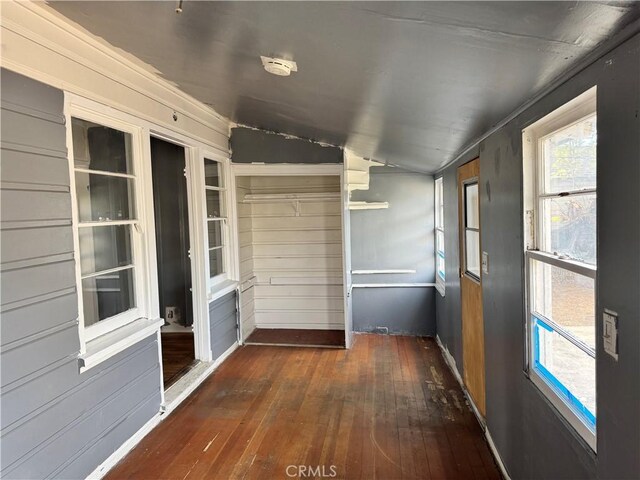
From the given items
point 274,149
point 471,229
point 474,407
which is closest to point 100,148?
point 274,149

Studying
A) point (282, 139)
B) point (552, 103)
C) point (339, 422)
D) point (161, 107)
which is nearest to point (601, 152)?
point (552, 103)

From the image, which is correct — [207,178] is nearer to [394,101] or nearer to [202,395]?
[202,395]

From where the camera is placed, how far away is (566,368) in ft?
5.66

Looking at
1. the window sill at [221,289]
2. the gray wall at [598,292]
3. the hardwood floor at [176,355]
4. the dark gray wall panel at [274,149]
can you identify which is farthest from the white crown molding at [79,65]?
the gray wall at [598,292]

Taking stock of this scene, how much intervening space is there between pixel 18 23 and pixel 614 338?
2.62 metres

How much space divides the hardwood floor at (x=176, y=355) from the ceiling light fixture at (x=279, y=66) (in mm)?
2722

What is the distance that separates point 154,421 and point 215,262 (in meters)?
1.77

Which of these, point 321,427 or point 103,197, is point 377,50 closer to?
point 103,197

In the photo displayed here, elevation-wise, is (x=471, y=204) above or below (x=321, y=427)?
above

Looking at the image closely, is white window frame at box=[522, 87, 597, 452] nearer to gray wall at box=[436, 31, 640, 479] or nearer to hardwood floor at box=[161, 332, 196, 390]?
gray wall at box=[436, 31, 640, 479]

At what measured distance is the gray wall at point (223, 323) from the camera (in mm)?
4090

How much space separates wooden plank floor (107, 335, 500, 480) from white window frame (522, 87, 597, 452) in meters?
0.95

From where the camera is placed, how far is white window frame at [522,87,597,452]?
149 centimetres

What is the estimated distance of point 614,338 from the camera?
47.7 inches
